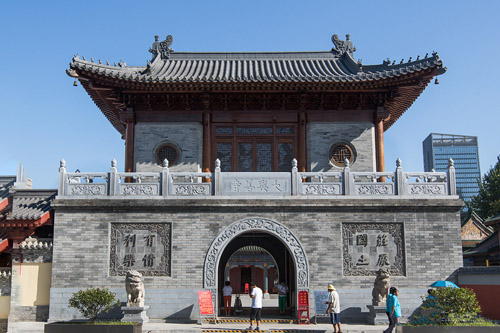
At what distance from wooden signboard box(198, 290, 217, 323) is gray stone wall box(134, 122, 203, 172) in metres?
4.18

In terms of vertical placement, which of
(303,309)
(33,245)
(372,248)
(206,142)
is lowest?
(303,309)

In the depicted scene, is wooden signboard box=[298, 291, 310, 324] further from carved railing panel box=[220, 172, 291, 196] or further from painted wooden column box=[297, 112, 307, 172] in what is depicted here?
painted wooden column box=[297, 112, 307, 172]

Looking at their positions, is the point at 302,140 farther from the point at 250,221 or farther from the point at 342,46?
the point at 342,46

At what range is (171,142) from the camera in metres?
16.7

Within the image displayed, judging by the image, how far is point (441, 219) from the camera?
14.2m

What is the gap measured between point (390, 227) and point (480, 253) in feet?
35.7

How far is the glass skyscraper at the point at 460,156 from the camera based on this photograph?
387ft

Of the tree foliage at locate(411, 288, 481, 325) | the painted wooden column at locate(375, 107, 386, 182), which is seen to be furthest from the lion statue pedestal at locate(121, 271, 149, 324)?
the painted wooden column at locate(375, 107, 386, 182)

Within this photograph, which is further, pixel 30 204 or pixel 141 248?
pixel 30 204

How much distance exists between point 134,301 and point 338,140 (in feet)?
25.4

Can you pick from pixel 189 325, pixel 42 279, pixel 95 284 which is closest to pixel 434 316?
pixel 189 325

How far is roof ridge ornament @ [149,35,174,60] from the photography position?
63.9ft

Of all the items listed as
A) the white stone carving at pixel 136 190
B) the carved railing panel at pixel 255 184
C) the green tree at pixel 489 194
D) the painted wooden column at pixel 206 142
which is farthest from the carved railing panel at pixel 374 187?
the green tree at pixel 489 194

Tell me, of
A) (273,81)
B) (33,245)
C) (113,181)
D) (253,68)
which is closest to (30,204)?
(33,245)
